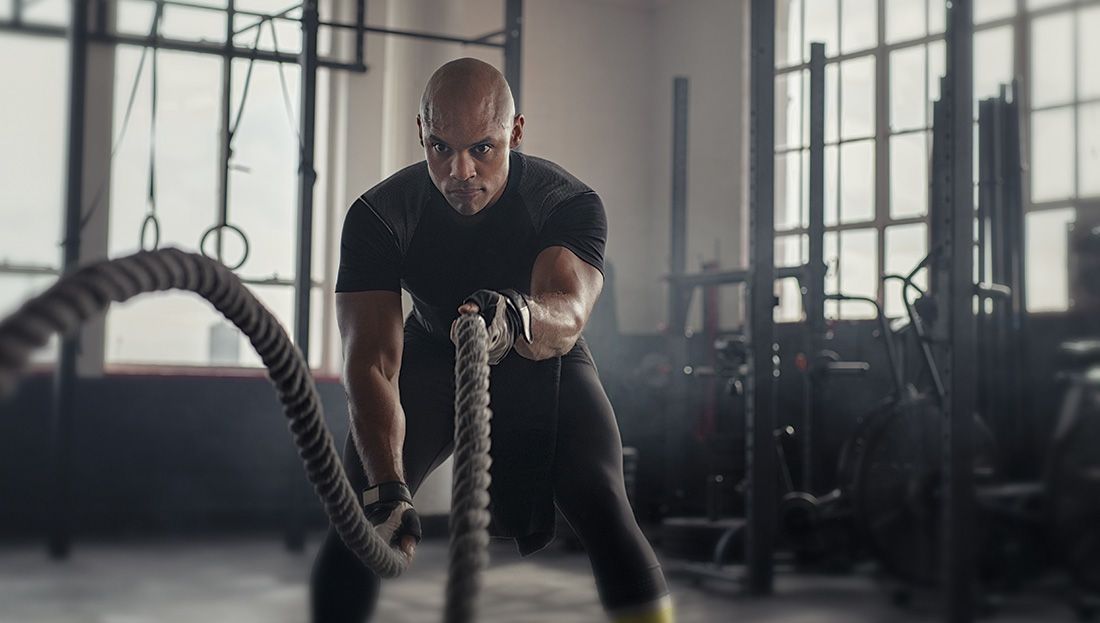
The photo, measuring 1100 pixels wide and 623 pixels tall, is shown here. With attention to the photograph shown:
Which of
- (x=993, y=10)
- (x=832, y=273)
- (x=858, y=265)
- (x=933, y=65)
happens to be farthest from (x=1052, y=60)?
(x=832, y=273)

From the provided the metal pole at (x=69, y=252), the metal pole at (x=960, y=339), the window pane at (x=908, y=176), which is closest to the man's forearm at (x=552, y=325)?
the metal pole at (x=960, y=339)

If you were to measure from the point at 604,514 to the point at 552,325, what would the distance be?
39 cm

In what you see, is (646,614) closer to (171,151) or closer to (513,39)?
(513,39)

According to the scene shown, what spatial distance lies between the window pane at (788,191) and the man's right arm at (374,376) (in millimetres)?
5351

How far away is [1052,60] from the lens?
5.52 m

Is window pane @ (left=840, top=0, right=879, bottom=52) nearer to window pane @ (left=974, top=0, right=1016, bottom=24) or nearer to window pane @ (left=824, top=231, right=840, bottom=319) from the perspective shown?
window pane @ (left=974, top=0, right=1016, bottom=24)

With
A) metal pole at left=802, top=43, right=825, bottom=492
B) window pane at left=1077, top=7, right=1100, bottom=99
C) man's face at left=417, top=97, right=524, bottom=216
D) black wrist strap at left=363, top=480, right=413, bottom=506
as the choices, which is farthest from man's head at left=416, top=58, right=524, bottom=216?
window pane at left=1077, top=7, right=1100, bottom=99

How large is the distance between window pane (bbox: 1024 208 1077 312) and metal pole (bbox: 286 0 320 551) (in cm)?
337

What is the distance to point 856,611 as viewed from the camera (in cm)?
399

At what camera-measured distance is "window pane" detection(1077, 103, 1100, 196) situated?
5.31 m

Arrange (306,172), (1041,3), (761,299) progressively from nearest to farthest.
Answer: (761,299) < (306,172) < (1041,3)

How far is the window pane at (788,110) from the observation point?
7168 millimetres

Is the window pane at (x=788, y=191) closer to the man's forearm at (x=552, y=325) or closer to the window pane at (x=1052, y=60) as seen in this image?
the window pane at (x=1052, y=60)

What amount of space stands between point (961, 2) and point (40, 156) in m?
4.66
